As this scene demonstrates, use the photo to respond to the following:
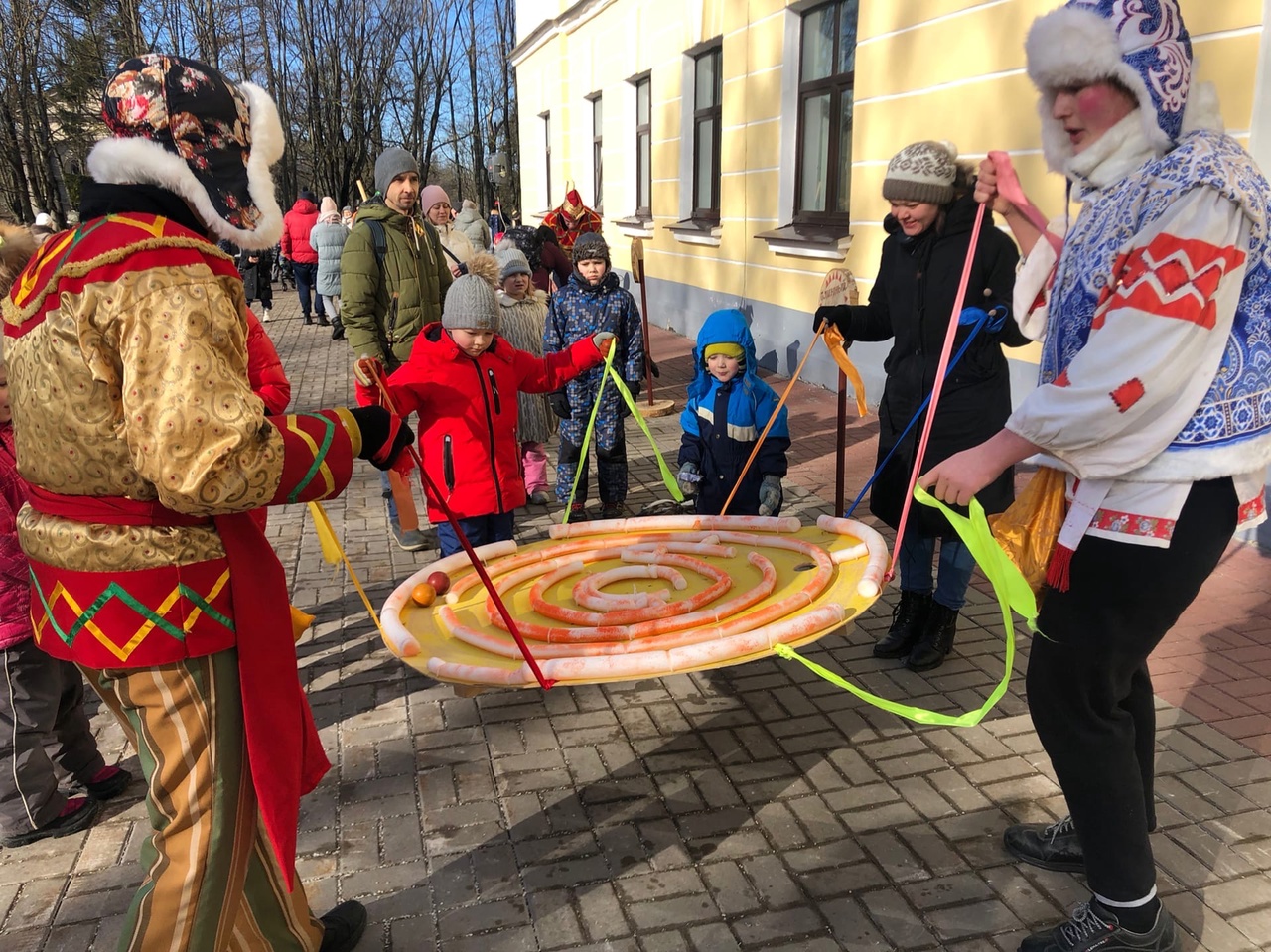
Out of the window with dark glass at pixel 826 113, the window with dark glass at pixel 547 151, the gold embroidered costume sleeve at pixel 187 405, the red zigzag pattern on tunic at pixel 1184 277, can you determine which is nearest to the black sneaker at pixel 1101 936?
the red zigzag pattern on tunic at pixel 1184 277

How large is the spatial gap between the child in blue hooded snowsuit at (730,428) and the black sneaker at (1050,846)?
6.46 ft

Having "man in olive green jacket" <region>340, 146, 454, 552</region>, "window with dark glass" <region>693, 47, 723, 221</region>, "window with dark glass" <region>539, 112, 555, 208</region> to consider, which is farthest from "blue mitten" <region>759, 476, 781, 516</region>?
"window with dark glass" <region>539, 112, 555, 208</region>

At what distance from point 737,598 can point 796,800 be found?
66 cm

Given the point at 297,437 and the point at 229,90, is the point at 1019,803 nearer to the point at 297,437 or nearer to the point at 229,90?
the point at 297,437

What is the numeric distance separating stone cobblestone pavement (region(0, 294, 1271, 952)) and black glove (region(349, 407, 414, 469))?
131 centimetres

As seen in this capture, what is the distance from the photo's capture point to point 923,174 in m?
3.28

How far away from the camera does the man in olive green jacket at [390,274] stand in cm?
509

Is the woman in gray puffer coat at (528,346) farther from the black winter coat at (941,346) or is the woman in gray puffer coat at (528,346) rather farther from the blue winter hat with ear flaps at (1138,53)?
the blue winter hat with ear flaps at (1138,53)

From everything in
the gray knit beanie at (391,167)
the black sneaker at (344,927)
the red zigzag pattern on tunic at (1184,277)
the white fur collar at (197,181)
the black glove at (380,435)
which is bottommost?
the black sneaker at (344,927)

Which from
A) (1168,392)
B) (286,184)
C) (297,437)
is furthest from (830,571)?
(286,184)

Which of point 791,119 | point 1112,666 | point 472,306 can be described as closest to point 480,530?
point 472,306

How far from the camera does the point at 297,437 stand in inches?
70.4

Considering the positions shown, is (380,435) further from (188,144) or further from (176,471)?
(188,144)

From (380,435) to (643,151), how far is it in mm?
13949
